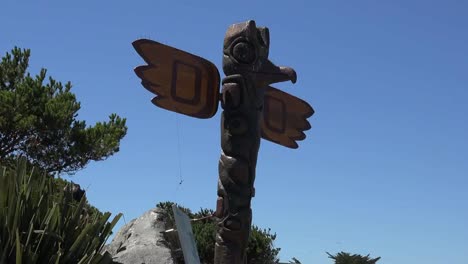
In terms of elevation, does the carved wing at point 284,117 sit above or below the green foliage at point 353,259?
above

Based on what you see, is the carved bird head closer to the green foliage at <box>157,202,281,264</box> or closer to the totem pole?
the totem pole

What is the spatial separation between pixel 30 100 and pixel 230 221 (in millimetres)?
10611

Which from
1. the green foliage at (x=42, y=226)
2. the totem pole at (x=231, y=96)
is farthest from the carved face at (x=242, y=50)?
the green foliage at (x=42, y=226)

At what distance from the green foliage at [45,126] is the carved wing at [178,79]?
9.41 metres

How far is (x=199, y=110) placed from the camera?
7836 millimetres

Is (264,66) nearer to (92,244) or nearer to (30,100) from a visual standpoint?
(92,244)

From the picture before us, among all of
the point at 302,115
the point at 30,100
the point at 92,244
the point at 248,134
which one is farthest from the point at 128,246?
the point at 30,100

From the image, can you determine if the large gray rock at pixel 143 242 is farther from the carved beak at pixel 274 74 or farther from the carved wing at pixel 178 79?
the carved beak at pixel 274 74

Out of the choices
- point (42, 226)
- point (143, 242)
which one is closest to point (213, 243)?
point (143, 242)

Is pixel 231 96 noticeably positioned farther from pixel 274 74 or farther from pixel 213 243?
pixel 213 243

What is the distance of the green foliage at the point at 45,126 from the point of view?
16531 mm

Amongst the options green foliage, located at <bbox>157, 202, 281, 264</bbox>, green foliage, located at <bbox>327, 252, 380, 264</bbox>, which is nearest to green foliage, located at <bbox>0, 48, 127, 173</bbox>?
green foliage, located at <bbox>157, 202, 281, 264</bbox>

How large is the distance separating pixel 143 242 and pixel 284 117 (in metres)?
3.56

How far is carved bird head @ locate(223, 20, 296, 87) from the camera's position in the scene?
779cm
